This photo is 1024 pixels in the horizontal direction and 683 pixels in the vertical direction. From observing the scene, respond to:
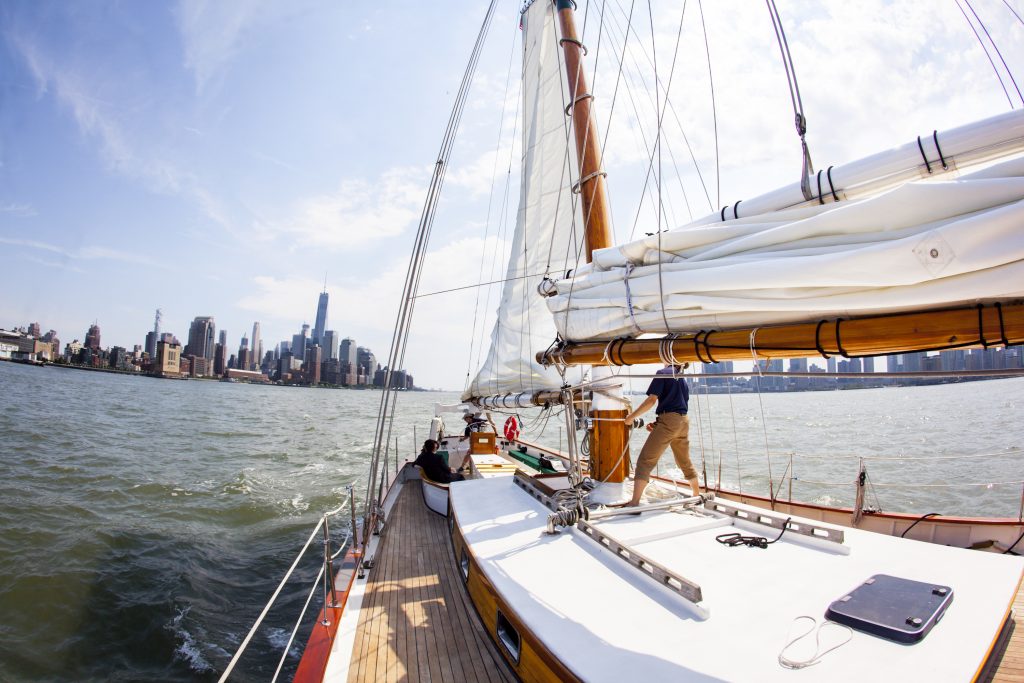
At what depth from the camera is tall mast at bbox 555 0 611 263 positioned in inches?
226

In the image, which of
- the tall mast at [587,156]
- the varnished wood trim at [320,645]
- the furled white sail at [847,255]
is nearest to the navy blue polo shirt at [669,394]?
the furled white sail at [847,255]

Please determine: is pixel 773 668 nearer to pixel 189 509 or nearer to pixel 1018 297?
pixel 1018 297

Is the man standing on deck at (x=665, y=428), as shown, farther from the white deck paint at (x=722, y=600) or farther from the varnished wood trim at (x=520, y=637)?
the varnished wood trim at (x=520, y=637)

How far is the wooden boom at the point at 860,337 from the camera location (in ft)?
6.52

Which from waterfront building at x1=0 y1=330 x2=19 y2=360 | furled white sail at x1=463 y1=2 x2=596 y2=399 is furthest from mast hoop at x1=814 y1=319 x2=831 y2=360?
waterfront building at x1=0 y1=330 x2=19 y2=360

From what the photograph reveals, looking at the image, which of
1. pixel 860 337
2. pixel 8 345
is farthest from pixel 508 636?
pixel 8 345

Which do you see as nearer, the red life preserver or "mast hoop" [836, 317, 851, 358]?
"mast hoop" [836, 317, 851, 358]

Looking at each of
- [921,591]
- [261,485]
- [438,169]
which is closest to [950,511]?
[921,591]

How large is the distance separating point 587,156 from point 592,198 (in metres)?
0.86

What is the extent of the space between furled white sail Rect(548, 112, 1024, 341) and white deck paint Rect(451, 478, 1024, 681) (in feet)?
5.01

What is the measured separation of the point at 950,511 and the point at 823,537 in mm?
11249

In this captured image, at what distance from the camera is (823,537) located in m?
3.37

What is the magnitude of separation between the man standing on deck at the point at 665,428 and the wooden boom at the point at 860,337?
4.48 ft

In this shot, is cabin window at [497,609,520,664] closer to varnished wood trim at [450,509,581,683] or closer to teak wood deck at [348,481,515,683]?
varnished wood trim at [450,509,581,683]
